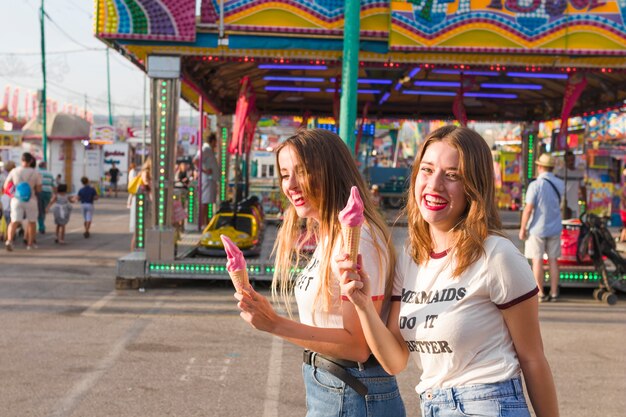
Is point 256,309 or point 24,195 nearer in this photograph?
point 256,309

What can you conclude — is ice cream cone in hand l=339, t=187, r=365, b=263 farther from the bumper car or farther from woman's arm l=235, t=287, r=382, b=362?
the bumper car

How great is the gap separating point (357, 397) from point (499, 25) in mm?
9519

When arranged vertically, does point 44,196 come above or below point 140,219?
below

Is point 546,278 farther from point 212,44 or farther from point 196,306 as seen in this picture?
point 212,44

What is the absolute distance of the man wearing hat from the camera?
10250mm

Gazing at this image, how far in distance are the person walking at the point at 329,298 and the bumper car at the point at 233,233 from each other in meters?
9.10

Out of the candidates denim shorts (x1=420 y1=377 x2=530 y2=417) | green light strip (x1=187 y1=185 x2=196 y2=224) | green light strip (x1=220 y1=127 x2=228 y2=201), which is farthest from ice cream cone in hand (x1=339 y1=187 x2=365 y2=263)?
green light strip (x1=220 y1=127 x2=228 y2=201)

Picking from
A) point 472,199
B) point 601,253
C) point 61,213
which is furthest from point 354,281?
point 61,213

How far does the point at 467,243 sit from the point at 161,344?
5714mm

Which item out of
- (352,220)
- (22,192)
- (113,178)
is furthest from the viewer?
(113,178)

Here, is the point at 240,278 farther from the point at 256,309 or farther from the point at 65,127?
the point at 65,127

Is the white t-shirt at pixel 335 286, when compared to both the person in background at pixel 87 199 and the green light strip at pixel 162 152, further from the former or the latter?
the person in background at pixel 87 199

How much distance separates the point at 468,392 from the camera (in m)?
2.52

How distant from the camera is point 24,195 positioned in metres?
15.8
